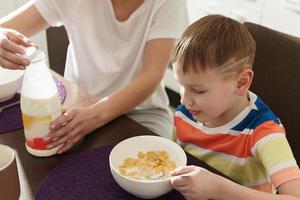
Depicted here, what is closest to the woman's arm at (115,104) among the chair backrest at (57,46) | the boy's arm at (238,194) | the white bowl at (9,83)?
the white bowl at (9,83)

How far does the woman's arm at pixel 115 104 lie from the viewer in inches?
39.8

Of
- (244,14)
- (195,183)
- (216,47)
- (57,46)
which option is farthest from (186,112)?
(244,14)

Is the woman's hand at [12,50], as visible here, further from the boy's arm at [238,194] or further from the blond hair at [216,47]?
the boy's arm at [238,194]

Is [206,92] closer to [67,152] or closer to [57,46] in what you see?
[67,152]

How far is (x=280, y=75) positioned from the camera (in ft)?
3.93

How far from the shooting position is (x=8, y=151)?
82 cm

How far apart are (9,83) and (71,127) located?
270mm

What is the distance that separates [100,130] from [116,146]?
0.16 meters

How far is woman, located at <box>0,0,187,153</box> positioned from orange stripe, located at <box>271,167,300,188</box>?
482mm

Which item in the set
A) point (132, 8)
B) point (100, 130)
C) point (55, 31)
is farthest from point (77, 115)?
point (55, 31)

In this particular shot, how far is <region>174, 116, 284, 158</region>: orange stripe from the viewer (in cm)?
97

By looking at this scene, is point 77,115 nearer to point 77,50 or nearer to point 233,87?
point 233,87

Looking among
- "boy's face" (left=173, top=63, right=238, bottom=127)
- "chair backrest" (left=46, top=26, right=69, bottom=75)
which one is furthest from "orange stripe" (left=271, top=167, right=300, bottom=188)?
"chair backrest" (left=46, top=26, right=69, bottom=75)

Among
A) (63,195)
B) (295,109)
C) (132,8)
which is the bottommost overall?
(295,109)
